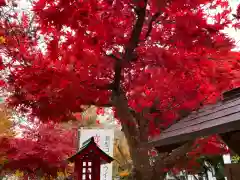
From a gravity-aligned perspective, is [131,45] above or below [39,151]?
above

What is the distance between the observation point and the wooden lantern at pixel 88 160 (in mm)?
6852

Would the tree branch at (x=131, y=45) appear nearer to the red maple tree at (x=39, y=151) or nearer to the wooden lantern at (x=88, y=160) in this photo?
the wooden lantern at (x=88, y=160)

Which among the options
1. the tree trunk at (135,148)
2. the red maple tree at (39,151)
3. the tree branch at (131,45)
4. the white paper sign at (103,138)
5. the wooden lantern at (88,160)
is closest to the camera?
the tree branch at (131,45)

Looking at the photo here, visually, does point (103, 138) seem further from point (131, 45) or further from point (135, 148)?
point (131, 45)

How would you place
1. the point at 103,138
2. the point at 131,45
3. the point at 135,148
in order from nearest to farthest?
the point at 131,45, the point at 135,148, the point at 103,138

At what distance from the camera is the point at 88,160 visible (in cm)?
704

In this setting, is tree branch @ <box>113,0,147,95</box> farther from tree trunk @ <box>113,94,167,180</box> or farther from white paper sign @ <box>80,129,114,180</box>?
white paper sign @ <box>80,129,114,180</box>

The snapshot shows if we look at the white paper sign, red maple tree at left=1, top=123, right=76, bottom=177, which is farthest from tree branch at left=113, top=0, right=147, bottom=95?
red maple tree at left=1, top=123, right=76, bottom=177

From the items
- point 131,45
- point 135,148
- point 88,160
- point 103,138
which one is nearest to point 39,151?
point 103,138

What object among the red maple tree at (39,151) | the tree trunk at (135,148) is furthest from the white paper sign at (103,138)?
the tree trunk at (135,148)

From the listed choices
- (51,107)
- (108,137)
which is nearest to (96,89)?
(51,107)

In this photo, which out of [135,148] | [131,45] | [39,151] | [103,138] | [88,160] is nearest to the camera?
[131,45]

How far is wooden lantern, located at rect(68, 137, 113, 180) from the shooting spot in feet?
22.5

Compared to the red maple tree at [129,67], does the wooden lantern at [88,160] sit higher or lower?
lower
